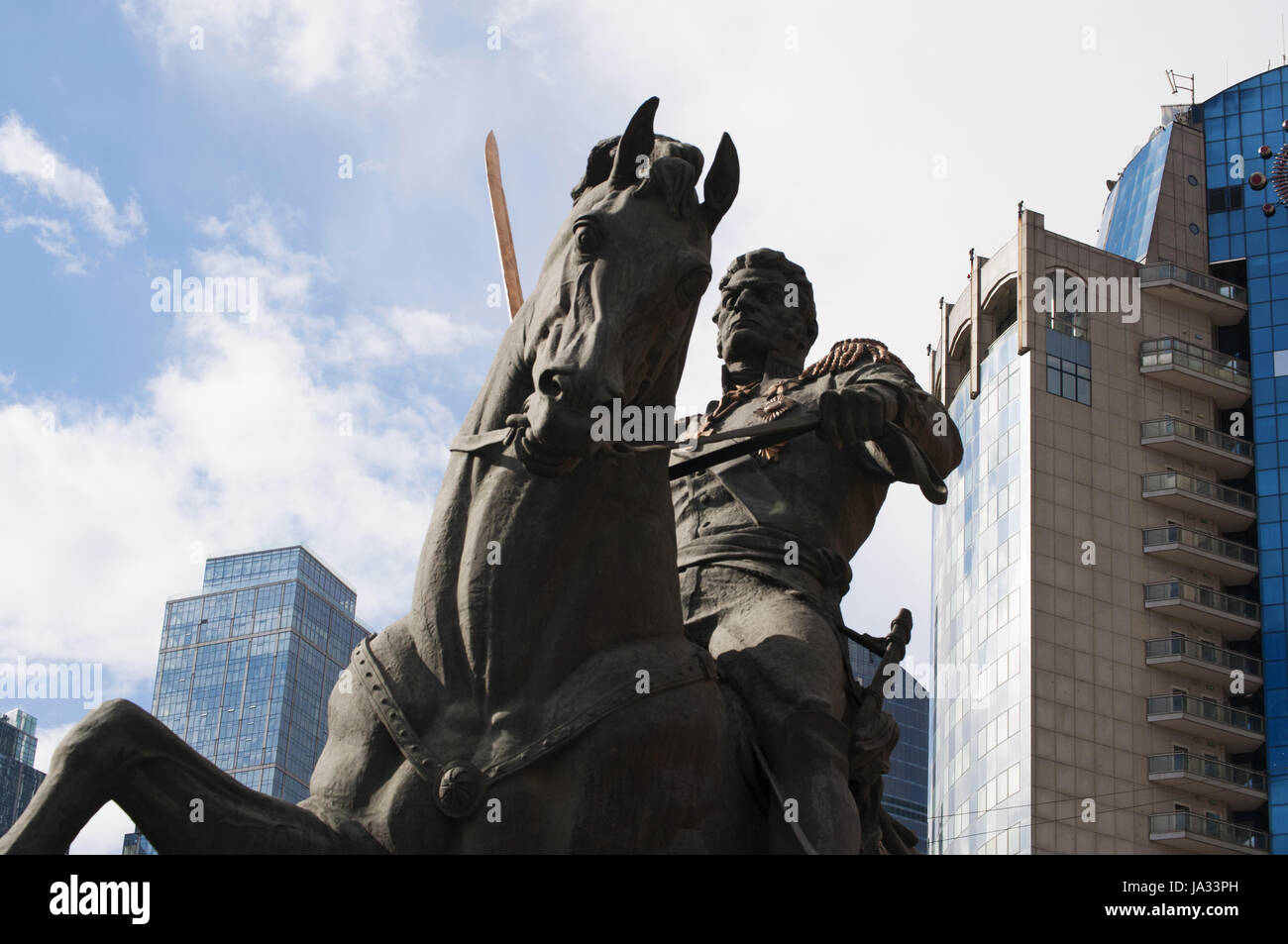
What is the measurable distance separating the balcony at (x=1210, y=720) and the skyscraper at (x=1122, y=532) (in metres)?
0.09

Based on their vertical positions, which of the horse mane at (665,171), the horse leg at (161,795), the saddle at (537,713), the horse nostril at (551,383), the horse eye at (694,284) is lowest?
the horse leg at (161,795)

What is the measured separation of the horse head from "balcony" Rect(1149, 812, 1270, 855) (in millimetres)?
59989

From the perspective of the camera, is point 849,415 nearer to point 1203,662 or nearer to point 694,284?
point 694,284

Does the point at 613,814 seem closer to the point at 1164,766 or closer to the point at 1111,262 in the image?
the point at 1164,766

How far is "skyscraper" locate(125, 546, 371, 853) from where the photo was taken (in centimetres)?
9962

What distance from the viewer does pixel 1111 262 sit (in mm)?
73188

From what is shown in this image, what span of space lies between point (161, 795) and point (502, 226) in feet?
12.8

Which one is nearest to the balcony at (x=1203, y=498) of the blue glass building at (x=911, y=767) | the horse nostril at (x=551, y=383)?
the blue glass building at (x=911, y=767)

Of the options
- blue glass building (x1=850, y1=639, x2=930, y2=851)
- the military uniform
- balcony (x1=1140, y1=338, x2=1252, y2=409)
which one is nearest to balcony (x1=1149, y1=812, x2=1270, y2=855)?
balcony (x1=1140, y1=338, x2=1252, y2=409)

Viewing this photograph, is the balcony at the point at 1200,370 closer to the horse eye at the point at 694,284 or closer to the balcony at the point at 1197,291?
the balcony at the point at 1197,291

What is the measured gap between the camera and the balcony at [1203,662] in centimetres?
6644

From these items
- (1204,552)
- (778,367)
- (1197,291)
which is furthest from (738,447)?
(1197,291)

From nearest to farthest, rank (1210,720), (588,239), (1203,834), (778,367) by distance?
(588,239) < (778,367) < (1203,834) < (1210,720)

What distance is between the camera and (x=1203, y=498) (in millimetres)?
69688
